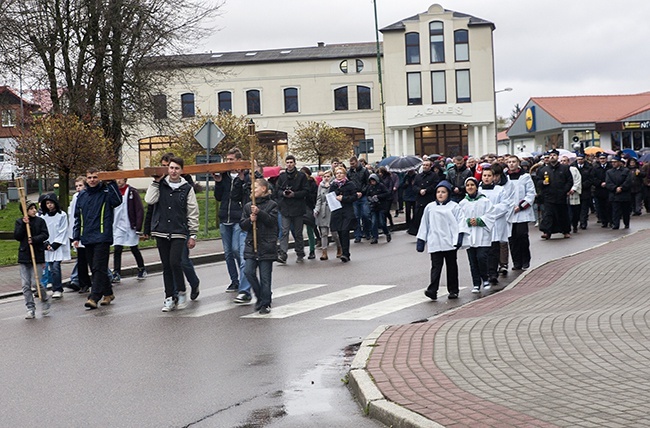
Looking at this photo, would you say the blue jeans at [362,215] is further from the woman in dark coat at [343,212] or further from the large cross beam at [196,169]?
the large cross beam at [196,169]

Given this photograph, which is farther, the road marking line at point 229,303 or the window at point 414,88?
the window at point 414,88

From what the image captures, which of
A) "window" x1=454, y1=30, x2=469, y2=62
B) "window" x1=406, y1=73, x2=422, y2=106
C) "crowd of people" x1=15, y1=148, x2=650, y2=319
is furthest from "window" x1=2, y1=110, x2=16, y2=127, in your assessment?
"window" x1=454, y1=30, x2=469, y2=62

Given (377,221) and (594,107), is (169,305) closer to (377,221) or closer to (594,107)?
(377,221)

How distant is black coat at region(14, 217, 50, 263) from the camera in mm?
12969

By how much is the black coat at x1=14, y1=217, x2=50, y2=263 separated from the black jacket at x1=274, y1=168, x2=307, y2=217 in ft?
19.8

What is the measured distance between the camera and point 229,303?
12.9 meters

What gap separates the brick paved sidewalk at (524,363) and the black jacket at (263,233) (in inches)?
94.4

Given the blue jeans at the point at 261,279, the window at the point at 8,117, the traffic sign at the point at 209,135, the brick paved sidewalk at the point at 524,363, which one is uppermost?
the window at the point at 8,117

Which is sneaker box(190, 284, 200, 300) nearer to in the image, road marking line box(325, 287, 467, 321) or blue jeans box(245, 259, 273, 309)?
blue jeans box(245, 259, 273, 309)

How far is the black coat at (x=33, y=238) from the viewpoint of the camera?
12969mm

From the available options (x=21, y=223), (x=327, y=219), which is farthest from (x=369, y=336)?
(x=327, y=219)

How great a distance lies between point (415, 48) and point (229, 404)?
209ft

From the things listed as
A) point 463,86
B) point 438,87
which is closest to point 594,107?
point 463,86

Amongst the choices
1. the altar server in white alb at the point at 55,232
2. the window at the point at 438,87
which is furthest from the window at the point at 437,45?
the altar server in white alb at the point at 55,232
